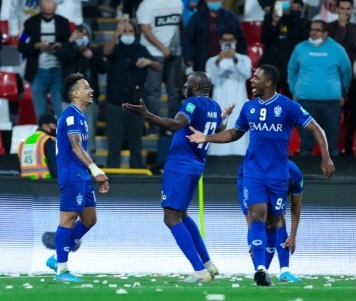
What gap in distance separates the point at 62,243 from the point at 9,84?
7163mm

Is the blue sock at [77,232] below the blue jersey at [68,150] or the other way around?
below

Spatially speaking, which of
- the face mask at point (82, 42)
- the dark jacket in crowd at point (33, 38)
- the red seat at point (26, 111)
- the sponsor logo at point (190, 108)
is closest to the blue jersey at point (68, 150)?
the sponsor logo at point (190, 108)

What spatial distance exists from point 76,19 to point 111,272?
20.6 ft

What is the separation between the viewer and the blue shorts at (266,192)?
13.6 metres

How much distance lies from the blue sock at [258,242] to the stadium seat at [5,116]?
831cm

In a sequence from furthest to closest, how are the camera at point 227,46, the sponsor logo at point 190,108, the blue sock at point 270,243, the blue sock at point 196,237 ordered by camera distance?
the camera at point 227,46, the blue sock at point 196,237, the blue sock at point 270,243, the sponsor logo at point 190,108

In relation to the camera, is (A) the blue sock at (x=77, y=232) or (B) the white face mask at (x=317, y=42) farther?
(B) the white face mask at (x=317, y=42)

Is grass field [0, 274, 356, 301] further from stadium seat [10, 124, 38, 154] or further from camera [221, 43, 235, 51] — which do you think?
camera [221, 43, 235, 51]

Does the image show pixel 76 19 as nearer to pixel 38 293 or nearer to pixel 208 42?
pixel 208 42

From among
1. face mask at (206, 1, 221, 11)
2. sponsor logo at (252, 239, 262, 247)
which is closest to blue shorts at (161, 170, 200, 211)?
sponsor logo at (252, 239, 262, 247)

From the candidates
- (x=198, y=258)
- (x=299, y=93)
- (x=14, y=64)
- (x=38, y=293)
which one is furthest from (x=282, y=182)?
(x=14, y=64)

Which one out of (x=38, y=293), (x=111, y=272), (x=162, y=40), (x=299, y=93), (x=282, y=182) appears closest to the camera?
(x=38, y=293)

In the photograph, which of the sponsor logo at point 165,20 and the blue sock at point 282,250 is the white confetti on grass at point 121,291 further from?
the sponsor logo at point 165,20

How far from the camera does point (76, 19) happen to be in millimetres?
21672
